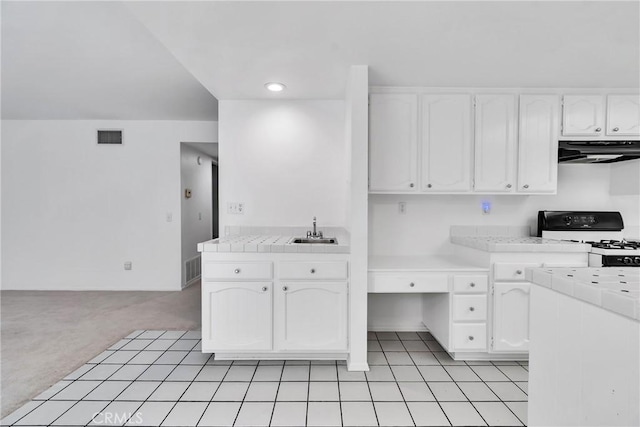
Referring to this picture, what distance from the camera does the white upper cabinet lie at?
2.63 metres

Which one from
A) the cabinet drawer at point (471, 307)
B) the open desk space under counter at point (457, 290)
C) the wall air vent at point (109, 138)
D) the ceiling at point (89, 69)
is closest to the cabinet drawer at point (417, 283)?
the open desk space under counter at point (457, 290)

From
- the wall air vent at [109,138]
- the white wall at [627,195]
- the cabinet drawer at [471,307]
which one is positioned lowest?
the cabinet drawer at [471,307]

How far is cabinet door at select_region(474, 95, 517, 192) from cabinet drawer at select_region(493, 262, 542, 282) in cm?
66

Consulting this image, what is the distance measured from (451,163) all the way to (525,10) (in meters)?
1.21

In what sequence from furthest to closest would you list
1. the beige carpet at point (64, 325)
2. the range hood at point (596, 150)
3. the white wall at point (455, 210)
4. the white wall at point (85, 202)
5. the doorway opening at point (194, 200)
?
1. the doorway opening at point (194, 200)
2. the white wall at point (85, 202)
3. the white wall at point (455, 210)
4. the range hood at point (596, 150)
5. the beige carpet at point (64, 325)

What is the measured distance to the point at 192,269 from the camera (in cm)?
462

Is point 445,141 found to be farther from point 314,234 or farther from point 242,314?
point 242,314

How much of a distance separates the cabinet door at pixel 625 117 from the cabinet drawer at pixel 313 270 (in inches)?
98.3

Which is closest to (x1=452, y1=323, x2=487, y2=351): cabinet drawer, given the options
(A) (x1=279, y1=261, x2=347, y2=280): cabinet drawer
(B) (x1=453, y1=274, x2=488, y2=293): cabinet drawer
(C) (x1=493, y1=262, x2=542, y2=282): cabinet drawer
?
(B) (x1=453, y1=274, x2=488, y2=293): cabinet drawer

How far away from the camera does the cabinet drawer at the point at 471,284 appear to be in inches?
92.9

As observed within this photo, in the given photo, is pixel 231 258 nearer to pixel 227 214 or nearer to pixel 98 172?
pixel 227 214

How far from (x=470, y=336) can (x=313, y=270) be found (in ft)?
4.10

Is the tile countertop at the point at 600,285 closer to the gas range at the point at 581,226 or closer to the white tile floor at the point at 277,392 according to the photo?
the white tile floor at the point at 277,392
